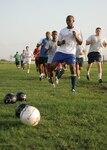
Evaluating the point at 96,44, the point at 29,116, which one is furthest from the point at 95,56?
the point at 29,116

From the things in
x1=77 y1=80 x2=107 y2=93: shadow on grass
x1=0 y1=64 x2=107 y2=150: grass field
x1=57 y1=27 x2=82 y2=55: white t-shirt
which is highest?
x1=57 y1=27 x2=82 y2=55: white t-shirt

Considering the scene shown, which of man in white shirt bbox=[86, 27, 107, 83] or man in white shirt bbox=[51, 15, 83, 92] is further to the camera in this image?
man in white shirt bbox=[86, 27, 107, 83]

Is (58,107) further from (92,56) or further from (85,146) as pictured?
(92,56)

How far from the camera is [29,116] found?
651 cm

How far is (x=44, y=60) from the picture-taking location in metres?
17.7

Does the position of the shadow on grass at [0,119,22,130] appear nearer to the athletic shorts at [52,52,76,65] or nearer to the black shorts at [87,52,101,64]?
the athletic shorts at [52,52,76,65]

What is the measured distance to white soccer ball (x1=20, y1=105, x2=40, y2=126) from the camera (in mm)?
6559

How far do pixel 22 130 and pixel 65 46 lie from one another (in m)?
5.64

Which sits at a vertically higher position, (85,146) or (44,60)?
(44,60)

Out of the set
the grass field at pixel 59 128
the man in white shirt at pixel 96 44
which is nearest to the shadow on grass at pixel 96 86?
the man in white shirt at pixel 96 44

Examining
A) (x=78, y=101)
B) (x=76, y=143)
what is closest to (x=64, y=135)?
(x=76, y=143)

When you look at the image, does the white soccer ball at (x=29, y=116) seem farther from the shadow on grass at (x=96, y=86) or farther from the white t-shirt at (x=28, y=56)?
the white t-shirt at (x=28, y=56)

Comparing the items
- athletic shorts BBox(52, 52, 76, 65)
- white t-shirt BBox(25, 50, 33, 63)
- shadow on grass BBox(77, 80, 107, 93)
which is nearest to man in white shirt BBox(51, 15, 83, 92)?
athletic shorts BBox(52, 52, 76, 65)

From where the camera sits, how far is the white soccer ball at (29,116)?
656 cm
